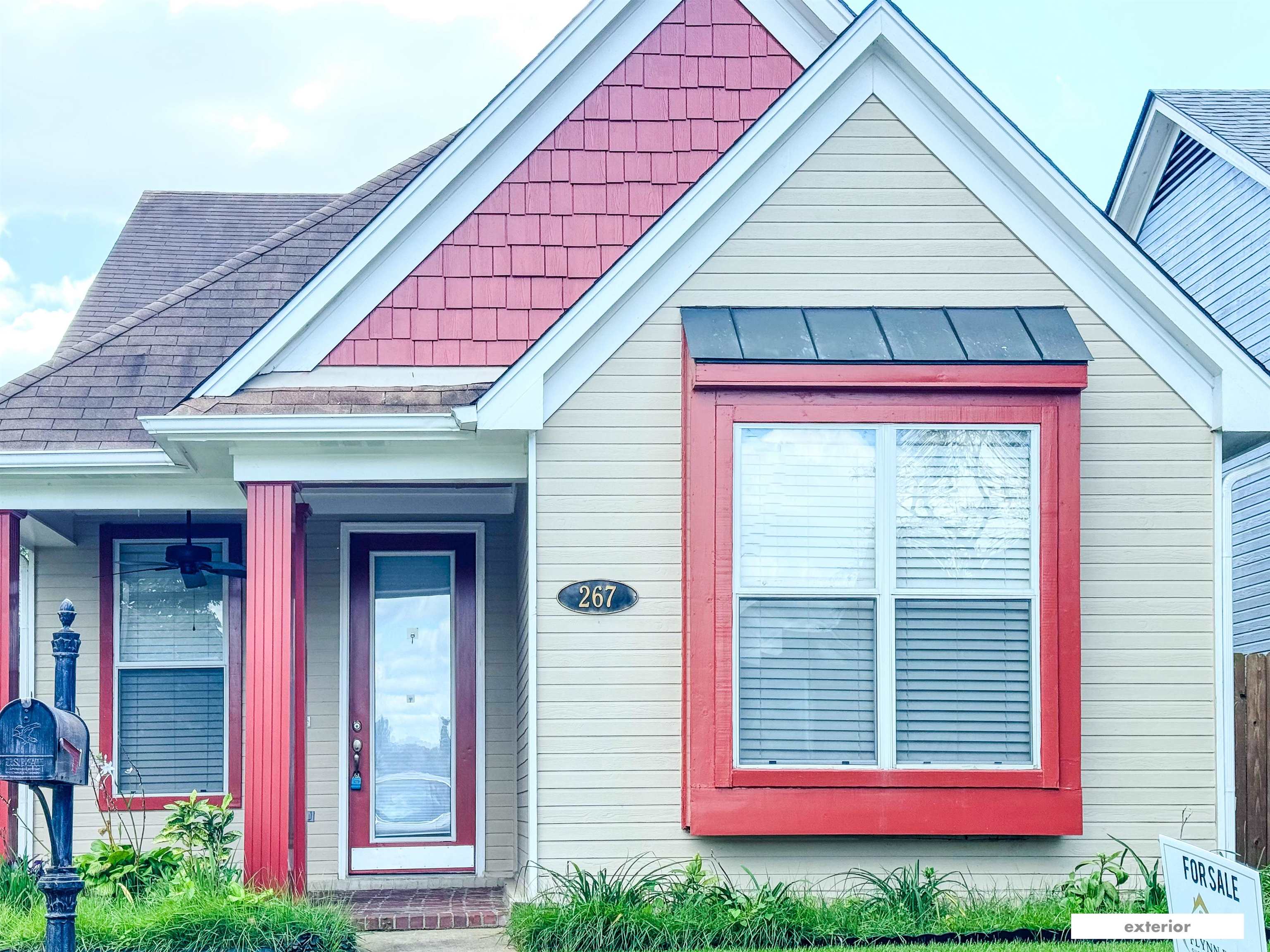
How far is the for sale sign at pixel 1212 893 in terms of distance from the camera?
396cm

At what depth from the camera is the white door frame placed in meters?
9.37

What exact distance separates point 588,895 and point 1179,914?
3.18 meters

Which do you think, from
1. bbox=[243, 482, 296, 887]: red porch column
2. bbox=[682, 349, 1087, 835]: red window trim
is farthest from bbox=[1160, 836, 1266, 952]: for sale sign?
bbox=[243, 482, 296, 887]: red porch column

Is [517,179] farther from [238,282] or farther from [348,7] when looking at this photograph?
[348,7]

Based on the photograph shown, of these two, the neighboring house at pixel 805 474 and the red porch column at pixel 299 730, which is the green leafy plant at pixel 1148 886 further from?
the red porch column at pixel 299 730

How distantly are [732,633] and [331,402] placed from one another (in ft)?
8.75

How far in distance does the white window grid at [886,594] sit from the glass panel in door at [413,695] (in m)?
3.06

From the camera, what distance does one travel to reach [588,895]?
6906 mm

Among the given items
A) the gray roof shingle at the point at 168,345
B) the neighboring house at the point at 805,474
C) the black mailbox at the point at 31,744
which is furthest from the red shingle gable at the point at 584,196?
the black mailbox at the point at 31,744

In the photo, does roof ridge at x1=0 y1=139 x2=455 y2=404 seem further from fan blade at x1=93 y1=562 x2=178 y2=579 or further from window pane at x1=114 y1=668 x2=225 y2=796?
window pane at x1=114 y1=668 x2=225 y2=796

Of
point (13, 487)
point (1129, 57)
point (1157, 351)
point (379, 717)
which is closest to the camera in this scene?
point (1157, 351)

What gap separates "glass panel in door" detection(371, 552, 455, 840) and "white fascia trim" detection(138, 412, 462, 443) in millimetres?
2008

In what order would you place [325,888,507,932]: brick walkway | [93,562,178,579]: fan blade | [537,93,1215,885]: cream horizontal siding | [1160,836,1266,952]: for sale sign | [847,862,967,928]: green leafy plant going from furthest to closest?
[93,562,178,579]: fan blade < [325,888,507,932]: brick walkway < [537,93,1215,885]: cream horizontal siding < [847,862,967,928]: green leafy plant < [1160,836,1266,952]: for sale sign

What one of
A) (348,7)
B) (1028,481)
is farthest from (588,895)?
(348,7)
